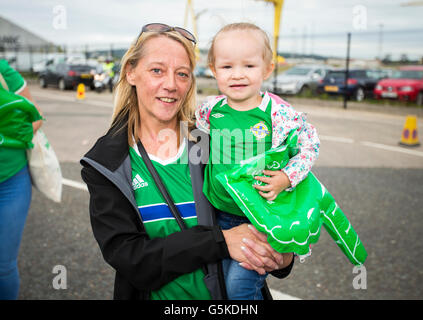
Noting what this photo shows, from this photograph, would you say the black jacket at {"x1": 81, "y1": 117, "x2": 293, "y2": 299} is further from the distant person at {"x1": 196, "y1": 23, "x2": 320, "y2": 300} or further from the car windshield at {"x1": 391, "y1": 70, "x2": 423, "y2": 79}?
the car windshield at {"x1": 391, "y1": 70, "x2": 423, "y2": 79}

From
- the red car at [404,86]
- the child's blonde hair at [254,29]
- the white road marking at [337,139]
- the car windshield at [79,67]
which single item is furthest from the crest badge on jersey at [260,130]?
the car windshield at [79,67]

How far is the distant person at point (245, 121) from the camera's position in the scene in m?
1.66

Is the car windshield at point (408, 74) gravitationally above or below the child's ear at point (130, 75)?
above

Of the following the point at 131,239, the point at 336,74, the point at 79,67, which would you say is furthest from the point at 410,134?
the point at 79,67

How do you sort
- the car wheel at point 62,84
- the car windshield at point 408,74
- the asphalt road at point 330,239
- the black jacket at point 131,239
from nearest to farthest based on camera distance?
the black jacket at point 131,239, the asphalt road at point 330,239, the car windshield at point 408,74, the car wheel at point 62,84

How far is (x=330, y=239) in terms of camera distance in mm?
4344

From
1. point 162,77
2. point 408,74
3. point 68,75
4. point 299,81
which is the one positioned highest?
point 408,74

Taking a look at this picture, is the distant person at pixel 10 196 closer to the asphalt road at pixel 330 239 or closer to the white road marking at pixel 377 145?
the asphalt road at pixel 330 239

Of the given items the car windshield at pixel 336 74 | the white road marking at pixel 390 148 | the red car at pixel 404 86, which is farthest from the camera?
the car windshield at pixel 336 74

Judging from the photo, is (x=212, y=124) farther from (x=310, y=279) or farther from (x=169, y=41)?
(x=310, y=279)

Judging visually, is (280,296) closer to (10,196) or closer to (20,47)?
(10,196)

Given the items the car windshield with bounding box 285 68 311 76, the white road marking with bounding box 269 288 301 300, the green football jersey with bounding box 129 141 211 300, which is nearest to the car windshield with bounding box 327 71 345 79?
the car windshield with bounding box 285 68 311 76

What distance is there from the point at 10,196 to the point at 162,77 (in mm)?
1489

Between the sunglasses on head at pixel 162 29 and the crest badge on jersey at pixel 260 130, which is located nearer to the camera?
the sunglasses on head at pixel 162 29
